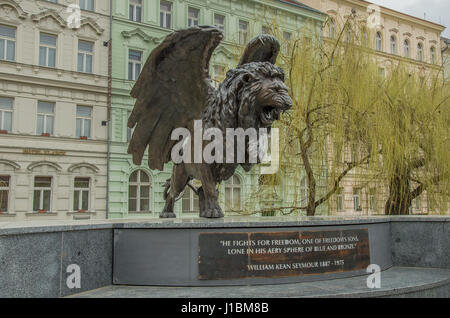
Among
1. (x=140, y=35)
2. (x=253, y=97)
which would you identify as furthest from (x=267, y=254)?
(x=140, y=35)

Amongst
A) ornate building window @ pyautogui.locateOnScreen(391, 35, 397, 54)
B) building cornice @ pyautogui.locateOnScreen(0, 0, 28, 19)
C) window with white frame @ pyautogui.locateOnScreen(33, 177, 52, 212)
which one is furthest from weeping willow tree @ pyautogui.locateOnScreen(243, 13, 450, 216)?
ornate building window @ pyautogui.locateOnScreen(391, 35, 397, 54)

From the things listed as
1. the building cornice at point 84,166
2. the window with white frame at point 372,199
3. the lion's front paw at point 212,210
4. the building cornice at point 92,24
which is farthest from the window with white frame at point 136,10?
the lion's front paw at point 212,210

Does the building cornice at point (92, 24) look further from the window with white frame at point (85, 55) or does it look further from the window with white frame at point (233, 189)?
the window with white frame at point (233, 189)

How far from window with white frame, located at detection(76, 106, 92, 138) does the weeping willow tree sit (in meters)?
10.3

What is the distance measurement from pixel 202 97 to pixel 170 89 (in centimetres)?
→ 46

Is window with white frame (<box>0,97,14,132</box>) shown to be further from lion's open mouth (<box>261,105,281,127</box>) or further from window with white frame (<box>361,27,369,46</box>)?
lion's open mouth (<box>261,105,281,127</box>)

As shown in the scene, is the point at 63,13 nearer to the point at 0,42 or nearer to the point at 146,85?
the point at 0,42

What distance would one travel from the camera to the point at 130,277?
159 inches

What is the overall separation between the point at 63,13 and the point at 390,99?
1417 centimetres

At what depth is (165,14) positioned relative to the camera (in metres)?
19.3

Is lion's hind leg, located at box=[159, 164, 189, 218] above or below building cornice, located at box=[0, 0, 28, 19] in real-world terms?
below

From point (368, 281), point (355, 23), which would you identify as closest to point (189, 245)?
point (368, 281)

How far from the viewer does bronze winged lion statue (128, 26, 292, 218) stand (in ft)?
15.4

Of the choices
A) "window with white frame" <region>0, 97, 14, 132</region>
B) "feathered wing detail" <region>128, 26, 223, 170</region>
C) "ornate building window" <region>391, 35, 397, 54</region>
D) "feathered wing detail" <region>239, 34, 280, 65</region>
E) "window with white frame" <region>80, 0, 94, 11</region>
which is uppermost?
"ornate building window" <region>391, 35, 397, 54</region>
